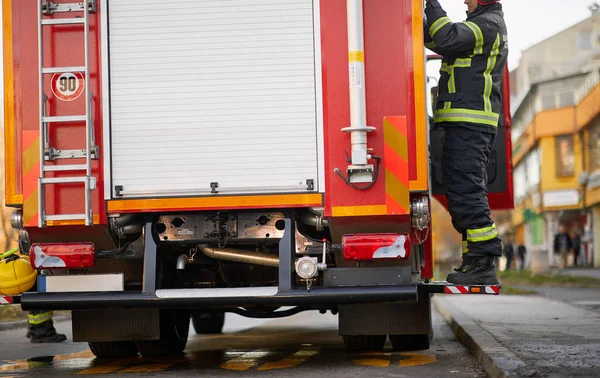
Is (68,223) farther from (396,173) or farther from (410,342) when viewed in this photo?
(410,342)

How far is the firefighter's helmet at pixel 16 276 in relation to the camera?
24.3 feet

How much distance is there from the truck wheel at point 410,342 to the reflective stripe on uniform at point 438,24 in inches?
102

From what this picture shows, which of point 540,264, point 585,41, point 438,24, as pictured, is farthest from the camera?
point 585,41

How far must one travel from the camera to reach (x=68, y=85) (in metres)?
7.05

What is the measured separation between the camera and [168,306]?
22.6ft

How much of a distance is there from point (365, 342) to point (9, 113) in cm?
336

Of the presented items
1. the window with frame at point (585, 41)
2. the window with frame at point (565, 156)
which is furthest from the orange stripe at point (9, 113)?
the window with frame at point (585, 41)

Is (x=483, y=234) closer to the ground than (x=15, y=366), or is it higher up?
higher up

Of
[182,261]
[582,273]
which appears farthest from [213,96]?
[582,273]

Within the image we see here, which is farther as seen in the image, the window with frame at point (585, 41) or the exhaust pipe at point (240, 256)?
the window with frame at point (585, 41)

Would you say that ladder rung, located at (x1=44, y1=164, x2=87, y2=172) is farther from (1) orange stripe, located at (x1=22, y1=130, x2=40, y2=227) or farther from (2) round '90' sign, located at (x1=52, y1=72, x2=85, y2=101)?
(2) round '90' sign, located at (x1=52, y1=72, x2=85, y2=101)

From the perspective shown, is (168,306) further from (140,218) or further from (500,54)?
(500,54)

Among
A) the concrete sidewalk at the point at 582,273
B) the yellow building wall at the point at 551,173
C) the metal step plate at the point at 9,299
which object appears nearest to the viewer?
the metal step plate at the point at 9,299

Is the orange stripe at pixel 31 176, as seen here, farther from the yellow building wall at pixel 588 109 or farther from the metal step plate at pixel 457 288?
the yellow building wall at pixel 588 109
